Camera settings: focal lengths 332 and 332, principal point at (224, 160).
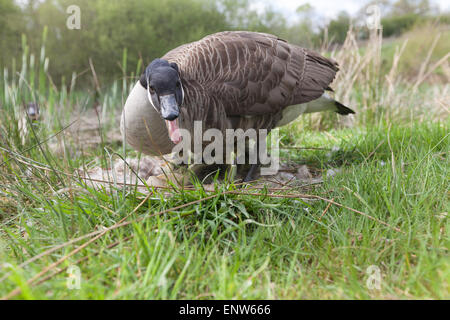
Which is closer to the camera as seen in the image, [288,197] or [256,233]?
[256,233]

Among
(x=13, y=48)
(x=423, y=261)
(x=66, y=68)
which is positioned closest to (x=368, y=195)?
(x=423, y=261)

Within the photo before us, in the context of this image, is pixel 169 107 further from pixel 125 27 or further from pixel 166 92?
pixel 125 27

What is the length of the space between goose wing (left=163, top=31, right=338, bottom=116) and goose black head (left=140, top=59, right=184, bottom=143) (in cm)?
25

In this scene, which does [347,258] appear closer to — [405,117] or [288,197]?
[288,197]

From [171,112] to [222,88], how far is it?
67cm

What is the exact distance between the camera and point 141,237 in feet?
4.61

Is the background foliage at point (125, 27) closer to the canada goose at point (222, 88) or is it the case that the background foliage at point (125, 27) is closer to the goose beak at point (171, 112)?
the canada goose at point (222, 88)

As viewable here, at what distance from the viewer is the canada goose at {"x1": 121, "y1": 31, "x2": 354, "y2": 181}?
216cm

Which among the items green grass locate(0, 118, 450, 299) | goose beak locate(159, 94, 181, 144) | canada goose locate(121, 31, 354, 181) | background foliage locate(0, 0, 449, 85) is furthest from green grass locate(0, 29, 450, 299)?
background foliage locate(0, 0, 449, 85)

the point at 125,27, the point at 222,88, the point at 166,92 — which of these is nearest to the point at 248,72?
the point at 222,88

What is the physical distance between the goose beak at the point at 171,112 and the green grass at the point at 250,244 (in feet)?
1.20

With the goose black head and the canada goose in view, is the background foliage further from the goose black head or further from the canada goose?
the goose black head

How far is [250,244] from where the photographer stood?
1.51 m
